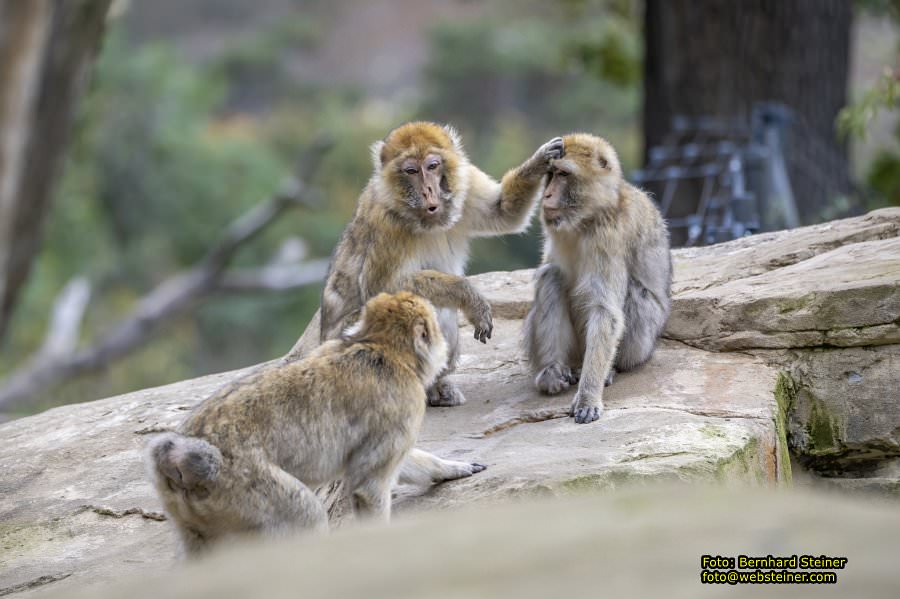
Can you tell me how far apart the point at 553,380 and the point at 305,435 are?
5.71ft

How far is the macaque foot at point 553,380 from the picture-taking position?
541 centimetres

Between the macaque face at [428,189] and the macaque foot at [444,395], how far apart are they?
2.49 ft

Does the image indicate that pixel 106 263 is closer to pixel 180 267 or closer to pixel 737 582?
pixel 180 267

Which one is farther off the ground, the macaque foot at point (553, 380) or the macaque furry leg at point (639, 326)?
the macaque furry leg at point (639, 326)

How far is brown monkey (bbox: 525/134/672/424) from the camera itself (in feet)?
17.3

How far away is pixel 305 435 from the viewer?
397cm

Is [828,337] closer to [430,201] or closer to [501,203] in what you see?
[501,203]

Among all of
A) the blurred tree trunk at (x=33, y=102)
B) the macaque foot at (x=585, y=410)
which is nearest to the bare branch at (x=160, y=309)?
the blurred tree trunk at (x=33, y=102)

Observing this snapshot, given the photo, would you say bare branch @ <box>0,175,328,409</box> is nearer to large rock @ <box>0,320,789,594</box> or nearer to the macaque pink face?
large rock @ <box>0,320,789,594</box>

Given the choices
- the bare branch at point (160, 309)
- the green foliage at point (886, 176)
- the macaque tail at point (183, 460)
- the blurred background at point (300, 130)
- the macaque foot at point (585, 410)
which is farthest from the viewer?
the bare branch at point (160, 309)

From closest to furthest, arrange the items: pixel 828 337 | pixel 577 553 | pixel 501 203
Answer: pixel 577 553 < pixel 828 337 < pixel 501 203

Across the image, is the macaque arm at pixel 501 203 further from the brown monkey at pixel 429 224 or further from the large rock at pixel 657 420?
the large rock at pixel 657 420

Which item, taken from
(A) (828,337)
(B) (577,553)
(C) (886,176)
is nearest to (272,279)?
(C) (886,176)

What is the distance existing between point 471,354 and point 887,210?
93.4 inches
